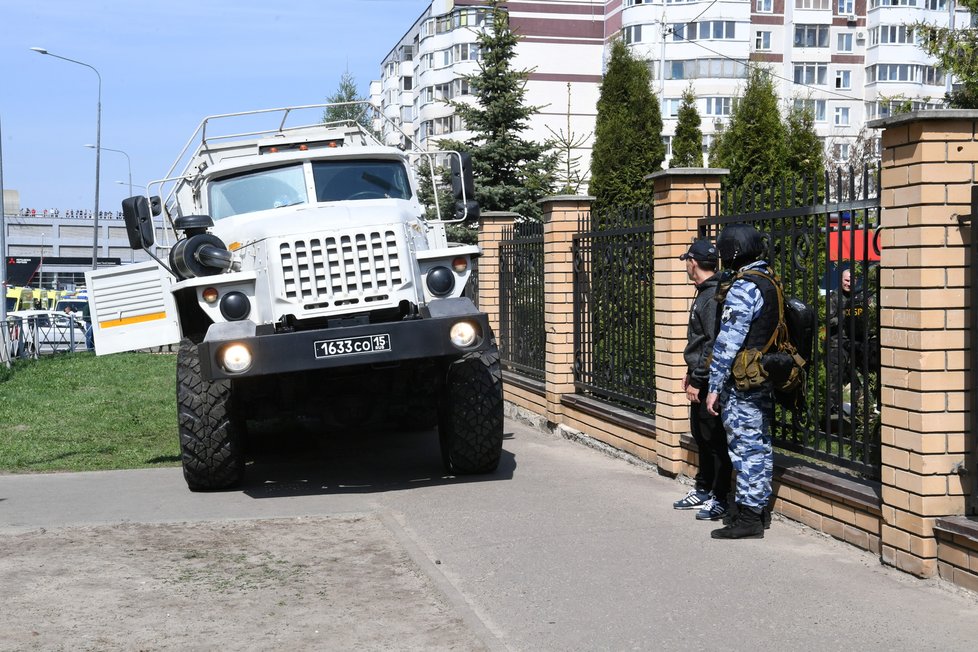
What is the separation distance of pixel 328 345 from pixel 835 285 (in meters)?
3.36

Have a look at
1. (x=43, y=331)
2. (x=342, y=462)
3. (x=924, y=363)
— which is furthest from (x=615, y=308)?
(x=43, y=331)

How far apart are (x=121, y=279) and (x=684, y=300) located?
533 centimetres

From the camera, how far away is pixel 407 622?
538 centimetres

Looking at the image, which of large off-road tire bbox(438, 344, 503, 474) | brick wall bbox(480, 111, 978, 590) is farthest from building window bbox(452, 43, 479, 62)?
brick wall bbox(480, 111, 978, 590)

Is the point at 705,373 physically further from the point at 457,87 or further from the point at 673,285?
the point at 457,87

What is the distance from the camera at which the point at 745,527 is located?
22.4 feet

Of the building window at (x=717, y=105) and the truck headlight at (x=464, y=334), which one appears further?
the building window at (x=717, y=105)

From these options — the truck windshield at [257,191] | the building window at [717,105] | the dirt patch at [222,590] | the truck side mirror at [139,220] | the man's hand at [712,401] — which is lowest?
the dirt patch at [222,590]

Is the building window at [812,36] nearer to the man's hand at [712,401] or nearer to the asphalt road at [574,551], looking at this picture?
the asphalt road at [574,551]

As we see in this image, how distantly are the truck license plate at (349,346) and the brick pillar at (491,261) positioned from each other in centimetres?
649

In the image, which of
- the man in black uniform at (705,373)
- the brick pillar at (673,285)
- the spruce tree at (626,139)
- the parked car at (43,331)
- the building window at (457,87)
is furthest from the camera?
the building window at (457,87)

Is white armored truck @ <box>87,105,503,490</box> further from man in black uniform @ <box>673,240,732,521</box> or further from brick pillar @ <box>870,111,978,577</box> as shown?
brick pillar @ <box>870,111,978,577</box>

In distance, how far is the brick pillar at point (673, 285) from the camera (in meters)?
8.61

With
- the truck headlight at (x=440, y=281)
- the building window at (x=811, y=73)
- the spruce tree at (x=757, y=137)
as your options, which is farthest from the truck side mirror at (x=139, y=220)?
the building window at (x=811, y=73)
